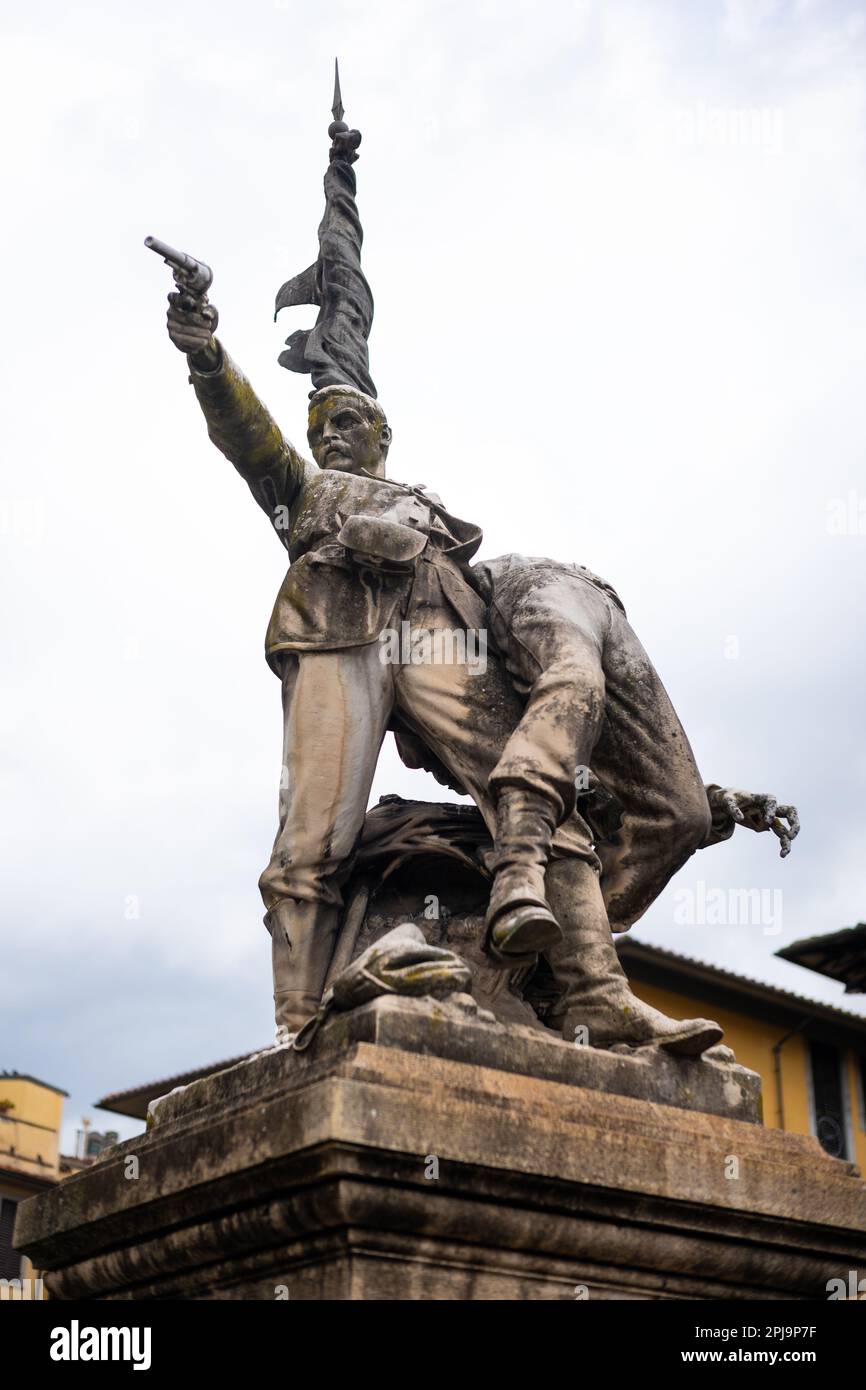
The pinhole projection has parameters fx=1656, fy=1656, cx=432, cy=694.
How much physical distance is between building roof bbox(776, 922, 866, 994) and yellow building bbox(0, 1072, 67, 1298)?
1395cm

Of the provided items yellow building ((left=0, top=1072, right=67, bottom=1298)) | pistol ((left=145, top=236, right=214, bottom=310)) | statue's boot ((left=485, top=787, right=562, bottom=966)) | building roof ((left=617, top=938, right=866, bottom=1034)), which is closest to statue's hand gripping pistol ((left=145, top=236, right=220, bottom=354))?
pistol ((left=145, top=236, right=214, bottom=310))

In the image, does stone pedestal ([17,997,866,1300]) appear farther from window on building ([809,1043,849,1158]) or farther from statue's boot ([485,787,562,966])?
window on building ([809,1043,849,1158])

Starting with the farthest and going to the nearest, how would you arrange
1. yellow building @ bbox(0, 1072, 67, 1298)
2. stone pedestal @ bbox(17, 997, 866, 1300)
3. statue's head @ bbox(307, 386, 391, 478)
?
yellow building @ bbox(0, 1072, 67, 1298) → statue's head @ bbox(307, 386, 391, 478) → stone pedestal @ bbox(17, 997, 866, 1300)

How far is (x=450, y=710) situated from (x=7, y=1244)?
92.0ft

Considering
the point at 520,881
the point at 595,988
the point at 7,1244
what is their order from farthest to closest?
Answer: 1. the point at 7,1244
2. the point at 595,988
3. the point at 520,881

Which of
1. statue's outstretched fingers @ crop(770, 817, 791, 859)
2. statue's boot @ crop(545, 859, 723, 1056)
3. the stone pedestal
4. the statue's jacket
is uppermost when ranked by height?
the statue's jacket

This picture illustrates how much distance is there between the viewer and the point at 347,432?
20.9ft

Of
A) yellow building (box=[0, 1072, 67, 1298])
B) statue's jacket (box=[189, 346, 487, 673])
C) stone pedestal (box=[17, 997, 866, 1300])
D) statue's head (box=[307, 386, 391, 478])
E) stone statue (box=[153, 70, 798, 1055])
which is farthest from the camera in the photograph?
yellow building (box=[0, 1072, 67, 1298])

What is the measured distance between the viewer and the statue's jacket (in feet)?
18.9

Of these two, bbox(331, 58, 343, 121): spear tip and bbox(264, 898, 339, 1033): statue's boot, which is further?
bbox(331, 58, 343, 121): spear tip

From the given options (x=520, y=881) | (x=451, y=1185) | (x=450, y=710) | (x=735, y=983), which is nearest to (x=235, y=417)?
(x=450, y=710)

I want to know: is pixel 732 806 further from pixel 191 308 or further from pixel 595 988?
pixel 191 308
